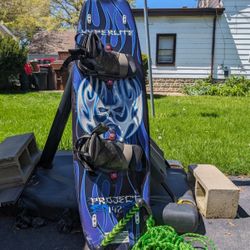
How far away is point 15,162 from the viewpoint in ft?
10.3

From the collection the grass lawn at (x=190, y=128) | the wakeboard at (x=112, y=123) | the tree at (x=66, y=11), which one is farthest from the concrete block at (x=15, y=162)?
the tree at (x=66, y=11)

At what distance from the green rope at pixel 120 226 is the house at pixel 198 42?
11.1 meters

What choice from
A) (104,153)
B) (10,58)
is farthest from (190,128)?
(10,58)

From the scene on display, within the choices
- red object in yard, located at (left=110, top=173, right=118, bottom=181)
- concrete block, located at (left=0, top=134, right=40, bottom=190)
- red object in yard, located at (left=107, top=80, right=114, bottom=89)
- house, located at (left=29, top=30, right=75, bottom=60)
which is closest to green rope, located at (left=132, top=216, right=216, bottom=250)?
red object in yard, located at (left=110, top=173, right=118, bottom=181)

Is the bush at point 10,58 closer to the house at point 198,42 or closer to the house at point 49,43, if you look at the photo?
the house at point 198,42

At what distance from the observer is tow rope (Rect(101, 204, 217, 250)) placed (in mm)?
2369

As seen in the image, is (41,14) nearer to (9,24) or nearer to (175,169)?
(9,24)

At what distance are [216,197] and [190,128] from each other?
10.6 feet

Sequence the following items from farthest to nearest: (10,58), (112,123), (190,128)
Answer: (10,58), (190,128), (112,123)

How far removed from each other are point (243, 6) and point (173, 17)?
7.78ft

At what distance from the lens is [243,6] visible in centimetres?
1312

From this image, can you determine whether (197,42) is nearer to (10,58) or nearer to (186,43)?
(186,43)

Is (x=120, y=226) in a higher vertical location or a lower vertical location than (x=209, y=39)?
lower

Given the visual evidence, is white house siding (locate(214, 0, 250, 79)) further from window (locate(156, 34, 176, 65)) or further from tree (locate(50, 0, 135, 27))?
tree (locate(50, 0, 135, 27))
